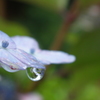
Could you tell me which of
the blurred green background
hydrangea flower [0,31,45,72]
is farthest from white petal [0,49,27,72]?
the blurred green background

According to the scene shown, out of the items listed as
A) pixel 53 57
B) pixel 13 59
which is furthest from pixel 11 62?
pixel 53 57

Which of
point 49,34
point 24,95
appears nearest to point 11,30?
point 24,95

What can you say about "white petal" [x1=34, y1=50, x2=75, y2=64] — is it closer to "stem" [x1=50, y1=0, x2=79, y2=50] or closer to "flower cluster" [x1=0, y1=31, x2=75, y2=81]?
"flower cluster" [x1=0, y1=31, x2=75, y2=81]

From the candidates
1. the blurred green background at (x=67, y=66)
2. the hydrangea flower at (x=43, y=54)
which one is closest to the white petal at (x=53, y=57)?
the hydrangea flower at (x=43, y=54)

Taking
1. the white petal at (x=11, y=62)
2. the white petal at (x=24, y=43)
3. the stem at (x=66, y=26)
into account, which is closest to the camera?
the white petal at (x=11, y=62)

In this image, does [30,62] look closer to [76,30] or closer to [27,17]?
[76,30]

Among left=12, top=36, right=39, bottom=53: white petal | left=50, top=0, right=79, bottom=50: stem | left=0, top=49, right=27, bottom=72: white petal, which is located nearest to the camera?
left=0, top=49, right=27, bottom=72: white petal

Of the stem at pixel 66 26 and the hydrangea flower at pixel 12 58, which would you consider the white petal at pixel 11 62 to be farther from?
the stem at pixel 66 26

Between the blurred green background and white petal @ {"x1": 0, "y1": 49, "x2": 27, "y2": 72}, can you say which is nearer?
white petal @ {"x1": 0, "y1": 49, "x2": 27, "y2": 72}

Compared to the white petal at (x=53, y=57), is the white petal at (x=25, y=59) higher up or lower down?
higher up
